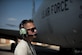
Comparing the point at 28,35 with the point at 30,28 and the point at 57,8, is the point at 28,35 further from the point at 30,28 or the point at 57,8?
the point at 57,8

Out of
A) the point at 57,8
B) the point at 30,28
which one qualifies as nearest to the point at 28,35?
the point at 30,28

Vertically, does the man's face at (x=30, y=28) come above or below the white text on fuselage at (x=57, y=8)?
below

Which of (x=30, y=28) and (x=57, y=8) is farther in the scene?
(x=57, y=8)

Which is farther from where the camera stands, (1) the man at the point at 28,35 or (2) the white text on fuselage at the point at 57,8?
(2) the white text on fuselage at the point at 57,8

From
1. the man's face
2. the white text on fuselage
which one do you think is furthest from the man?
the white text on fuselage

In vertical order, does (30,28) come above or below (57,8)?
below

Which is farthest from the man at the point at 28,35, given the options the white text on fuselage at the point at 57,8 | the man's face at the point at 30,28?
the white text on fuselage at the point at 57,8

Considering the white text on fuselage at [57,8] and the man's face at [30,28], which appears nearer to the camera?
the man's face at [30,28]

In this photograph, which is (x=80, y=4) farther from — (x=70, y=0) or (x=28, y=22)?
(x=28, y=22)

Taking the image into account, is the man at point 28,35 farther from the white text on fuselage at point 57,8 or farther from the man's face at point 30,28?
the white text on fuselage at point 57,8

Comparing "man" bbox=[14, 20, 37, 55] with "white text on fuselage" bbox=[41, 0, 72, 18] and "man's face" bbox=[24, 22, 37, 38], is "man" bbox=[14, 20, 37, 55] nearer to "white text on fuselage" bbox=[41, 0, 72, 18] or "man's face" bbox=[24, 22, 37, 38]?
"man's face" bbox=[24, 22, 37, 38]

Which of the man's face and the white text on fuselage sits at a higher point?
the white text on fuselage

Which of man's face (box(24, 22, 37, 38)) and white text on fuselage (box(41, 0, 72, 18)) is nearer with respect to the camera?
man's face (box(24, 22, 37, 38))

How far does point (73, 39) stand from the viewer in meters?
11.1
